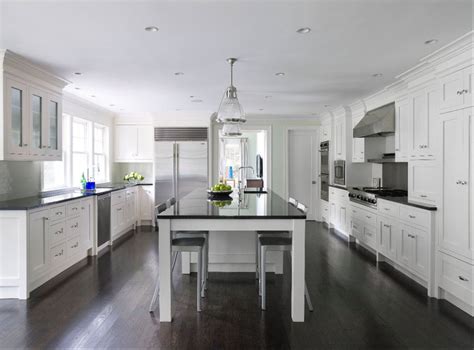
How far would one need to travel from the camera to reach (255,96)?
5.69 metres

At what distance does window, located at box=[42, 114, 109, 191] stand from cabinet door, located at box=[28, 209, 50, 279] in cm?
144

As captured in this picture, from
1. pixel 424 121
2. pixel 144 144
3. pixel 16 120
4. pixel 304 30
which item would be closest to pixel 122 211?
pixel 144 144

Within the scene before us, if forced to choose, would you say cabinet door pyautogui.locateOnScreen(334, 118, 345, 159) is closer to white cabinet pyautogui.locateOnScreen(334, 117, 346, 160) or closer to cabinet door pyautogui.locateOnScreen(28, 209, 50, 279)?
A: white cabinet pyautogui.locateOnScreen(334, 117, 346, 160)

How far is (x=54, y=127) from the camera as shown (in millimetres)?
4508

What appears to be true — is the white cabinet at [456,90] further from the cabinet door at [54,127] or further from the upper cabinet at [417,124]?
the cabinet door at [54,127]

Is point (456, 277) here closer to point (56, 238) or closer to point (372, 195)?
point (372, 195)

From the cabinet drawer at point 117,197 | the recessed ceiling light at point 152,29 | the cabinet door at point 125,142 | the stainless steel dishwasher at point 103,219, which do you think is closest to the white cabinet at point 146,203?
the cabinet door at point 125,142

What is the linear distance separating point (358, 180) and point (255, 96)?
252cm

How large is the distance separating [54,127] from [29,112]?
57 centimetres

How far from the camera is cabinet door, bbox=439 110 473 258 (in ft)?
10.1

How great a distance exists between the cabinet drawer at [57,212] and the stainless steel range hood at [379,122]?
4.34 meters

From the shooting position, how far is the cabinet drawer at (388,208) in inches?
167

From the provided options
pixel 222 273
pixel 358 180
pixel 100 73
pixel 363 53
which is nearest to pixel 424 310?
pixel 222 273

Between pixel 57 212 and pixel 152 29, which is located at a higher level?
pixel 152 29
